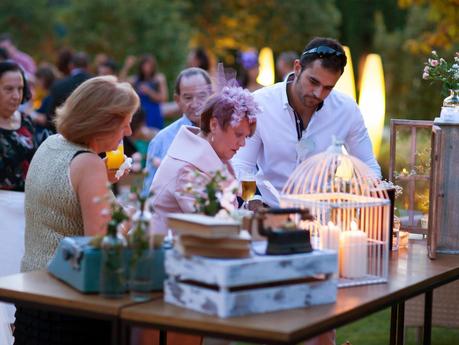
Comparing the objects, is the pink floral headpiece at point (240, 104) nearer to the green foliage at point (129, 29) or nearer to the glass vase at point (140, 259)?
the glass vase at point (140, 259)

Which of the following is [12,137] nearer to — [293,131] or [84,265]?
[293,131]

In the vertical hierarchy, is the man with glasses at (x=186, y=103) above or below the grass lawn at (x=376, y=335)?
above

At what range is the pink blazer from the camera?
415 cm

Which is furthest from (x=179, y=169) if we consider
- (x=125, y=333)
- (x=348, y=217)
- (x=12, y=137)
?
(x=12, y=137)

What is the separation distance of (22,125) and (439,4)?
4234 millimetres

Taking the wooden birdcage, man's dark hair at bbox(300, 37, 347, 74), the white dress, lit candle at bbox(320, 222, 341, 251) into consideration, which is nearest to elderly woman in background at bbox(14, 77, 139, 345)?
the wooden birdcage

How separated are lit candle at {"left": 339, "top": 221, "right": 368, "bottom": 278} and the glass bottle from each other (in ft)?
2.76

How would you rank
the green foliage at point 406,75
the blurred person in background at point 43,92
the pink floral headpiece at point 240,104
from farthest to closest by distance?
the green foliage at point 406,75, the blurred person in background at point 43,92, the pink floral headpiece at point 240,104

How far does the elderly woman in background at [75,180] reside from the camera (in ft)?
12.0

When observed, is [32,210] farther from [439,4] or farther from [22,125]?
[439,4]

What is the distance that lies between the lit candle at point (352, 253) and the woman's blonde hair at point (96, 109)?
0.91m

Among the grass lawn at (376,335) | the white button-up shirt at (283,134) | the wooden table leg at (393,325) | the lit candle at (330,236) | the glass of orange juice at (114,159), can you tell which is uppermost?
the white button-up shirt at (283,134)

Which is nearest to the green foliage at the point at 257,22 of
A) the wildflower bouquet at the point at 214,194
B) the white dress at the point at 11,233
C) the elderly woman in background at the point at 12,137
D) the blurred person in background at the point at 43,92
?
the blurred person in background at the point at 43,92

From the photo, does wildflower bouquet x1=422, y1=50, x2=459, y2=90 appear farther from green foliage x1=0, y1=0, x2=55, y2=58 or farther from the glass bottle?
green foliage x1=0, y1=0, x2=55, y2=58
